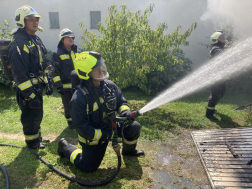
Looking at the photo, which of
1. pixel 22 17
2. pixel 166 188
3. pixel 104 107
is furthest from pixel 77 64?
pixel 166 188

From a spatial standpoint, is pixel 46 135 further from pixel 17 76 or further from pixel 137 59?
pixel 137 59

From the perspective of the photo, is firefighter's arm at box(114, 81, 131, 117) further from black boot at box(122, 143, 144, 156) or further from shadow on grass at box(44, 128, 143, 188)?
shadow on grass at box(44, 128, 143, 188)

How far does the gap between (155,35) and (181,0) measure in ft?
19.7

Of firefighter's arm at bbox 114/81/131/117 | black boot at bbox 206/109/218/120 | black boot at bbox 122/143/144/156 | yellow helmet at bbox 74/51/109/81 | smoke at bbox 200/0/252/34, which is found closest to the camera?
yellow helmet at bbox 74/51/109/81

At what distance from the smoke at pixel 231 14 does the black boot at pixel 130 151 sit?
4554 millimetres

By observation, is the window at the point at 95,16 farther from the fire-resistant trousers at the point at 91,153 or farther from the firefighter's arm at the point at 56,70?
the fire-resistant trousers at the point at 91,153

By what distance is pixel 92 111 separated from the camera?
3.11 m

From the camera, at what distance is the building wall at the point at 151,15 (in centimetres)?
1010

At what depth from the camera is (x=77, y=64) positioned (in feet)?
9.66

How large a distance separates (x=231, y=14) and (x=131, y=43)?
3.32m

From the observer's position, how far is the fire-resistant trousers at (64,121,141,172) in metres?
3.19

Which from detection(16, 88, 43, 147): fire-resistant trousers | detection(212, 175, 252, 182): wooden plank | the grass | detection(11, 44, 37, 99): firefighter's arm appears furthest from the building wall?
detection(212, 175, 252, 182): wooden plank

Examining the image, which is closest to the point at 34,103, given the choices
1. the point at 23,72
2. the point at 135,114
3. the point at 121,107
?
the point at 23,72

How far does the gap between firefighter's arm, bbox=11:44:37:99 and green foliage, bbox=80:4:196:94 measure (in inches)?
97.8
